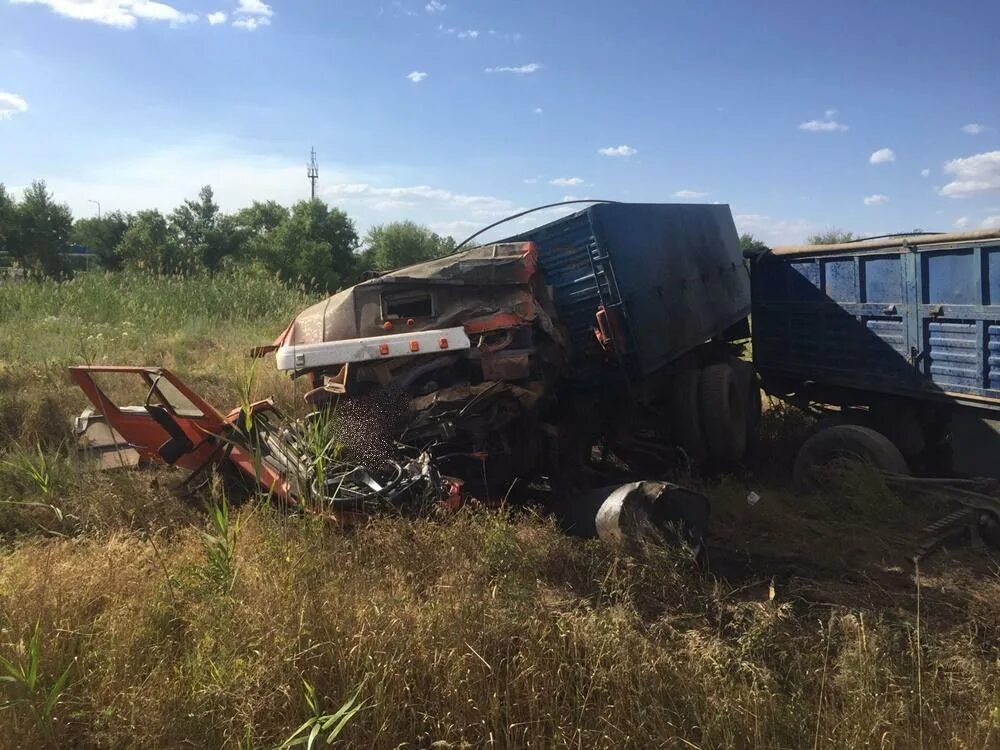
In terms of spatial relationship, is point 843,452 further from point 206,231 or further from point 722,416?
point 206,231

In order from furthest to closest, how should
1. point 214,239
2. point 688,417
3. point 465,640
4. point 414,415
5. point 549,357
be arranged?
point 214,239 < point 688,417 < point 549,357 < point 414,415 < point 465,640

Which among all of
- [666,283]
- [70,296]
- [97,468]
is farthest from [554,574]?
[70,296]

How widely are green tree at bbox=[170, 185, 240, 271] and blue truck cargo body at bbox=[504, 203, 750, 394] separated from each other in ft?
149

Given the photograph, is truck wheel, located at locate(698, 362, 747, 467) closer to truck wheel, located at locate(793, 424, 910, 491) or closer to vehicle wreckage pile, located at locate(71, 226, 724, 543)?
truck wheel, located at locate(793, 424, 910, 491)

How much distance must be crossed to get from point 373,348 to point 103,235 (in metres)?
55.3

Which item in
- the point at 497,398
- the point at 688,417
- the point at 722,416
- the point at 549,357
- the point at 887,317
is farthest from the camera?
the point at 688,417

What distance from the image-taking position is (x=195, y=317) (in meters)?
12.1

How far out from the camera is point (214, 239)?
162 feet

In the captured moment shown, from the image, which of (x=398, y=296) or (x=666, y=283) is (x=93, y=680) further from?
(x=666, y=283)

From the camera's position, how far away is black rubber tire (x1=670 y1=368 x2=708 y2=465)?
7.02 meters

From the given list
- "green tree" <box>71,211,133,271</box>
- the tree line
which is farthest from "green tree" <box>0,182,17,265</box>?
"green tree" <box>71,211,133,271</box>

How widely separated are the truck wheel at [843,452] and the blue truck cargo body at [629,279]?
4.94 ft

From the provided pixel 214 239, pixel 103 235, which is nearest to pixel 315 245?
pixel 214 239

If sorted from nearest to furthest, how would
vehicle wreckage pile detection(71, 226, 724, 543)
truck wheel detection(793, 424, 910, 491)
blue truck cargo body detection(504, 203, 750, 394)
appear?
vehicle wreckage pile detection(71, 226, 724, 543), truck wheel detection(793, 424, 910, 491), blue truck cargo body detection(504, 203, 750, 394)
